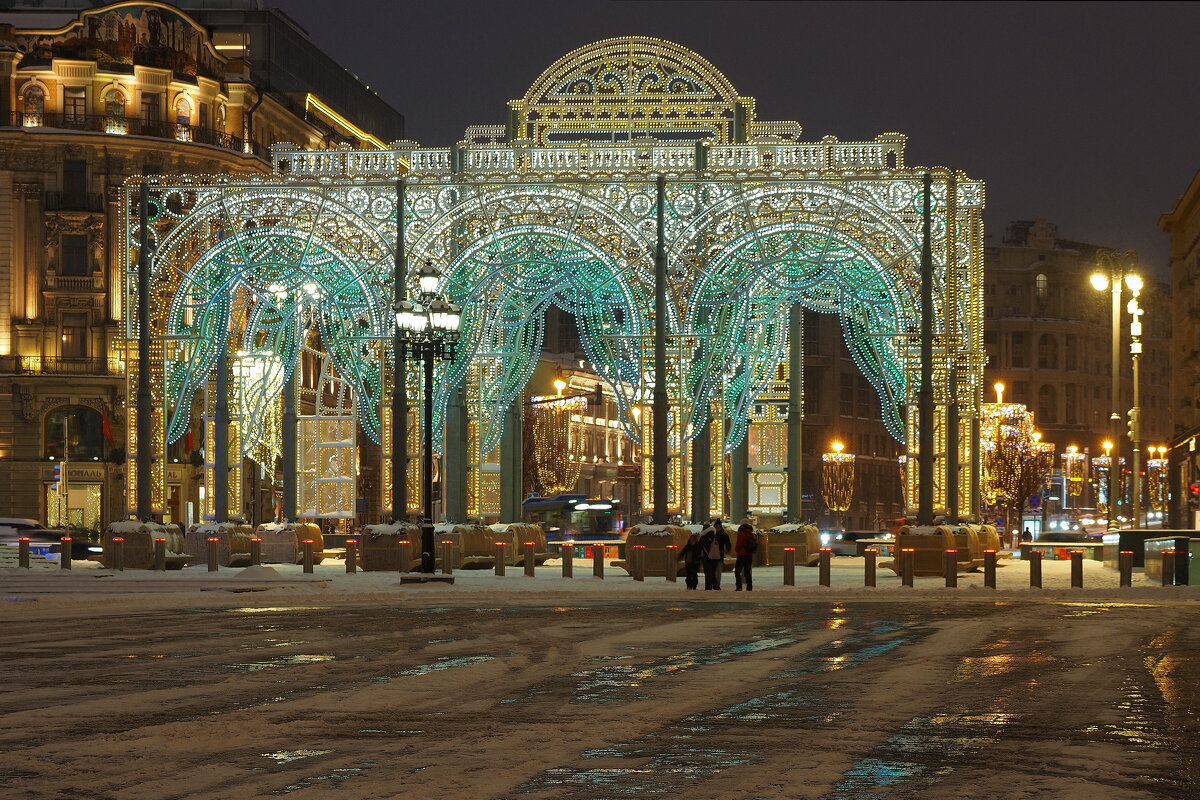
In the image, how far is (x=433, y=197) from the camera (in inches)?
1481

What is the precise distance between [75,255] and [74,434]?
6682 millimetres

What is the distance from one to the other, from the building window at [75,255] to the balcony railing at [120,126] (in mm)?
4044

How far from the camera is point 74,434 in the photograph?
7019 centimetres

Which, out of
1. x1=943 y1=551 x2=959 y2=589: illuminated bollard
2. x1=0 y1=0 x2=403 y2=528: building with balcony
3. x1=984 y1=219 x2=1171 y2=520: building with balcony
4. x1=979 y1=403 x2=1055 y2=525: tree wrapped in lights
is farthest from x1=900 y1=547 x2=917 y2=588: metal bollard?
x1=984 y1=219 x2=1171 y2=520: building with balcony

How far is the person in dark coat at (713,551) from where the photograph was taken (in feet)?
106

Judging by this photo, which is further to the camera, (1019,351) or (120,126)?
(1019,351)

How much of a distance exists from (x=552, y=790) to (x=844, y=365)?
104369 mm

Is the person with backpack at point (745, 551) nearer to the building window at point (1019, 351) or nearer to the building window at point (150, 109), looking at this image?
the building window at point (150, 109)

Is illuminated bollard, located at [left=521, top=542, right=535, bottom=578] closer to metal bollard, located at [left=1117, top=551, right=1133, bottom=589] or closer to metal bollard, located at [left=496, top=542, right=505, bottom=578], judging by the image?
metal bollard, located at [left=496, top=542, right=505, bottom=578]

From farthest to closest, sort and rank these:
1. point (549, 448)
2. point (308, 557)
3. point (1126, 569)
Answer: point (549, 448) < point (308, 557) < point (1126, 569)

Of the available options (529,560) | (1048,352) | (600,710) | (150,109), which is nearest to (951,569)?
(529,560)

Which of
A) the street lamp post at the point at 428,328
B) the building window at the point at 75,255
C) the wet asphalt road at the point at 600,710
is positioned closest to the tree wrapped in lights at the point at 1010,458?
the building window at the point at 75,255

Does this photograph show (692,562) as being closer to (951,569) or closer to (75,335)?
(951,569)

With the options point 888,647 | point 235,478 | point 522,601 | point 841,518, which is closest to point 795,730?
point 888,647
